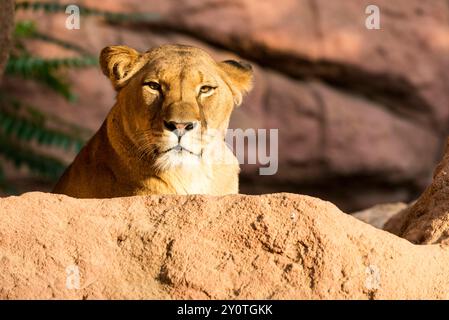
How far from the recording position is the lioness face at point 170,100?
4.33 m

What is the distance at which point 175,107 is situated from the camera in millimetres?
4332

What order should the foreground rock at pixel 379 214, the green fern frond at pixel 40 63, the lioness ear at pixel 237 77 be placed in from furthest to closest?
the green fern frond at pixel 40 63 → the foreground rock at pixel 379 214 → the lioness ear at pixel 237 77

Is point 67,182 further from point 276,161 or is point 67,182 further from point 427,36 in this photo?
point 427,36

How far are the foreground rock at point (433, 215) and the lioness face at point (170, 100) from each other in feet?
3.06

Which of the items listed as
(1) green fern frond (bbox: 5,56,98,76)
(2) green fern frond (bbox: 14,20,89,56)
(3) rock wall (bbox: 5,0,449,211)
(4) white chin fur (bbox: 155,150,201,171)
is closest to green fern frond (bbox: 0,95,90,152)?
(1) green fern frond (bbox: 5,56,98,76)

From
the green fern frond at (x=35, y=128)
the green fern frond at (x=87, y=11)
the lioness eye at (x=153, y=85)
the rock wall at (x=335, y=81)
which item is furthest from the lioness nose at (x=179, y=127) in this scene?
the rock wall at (x=335, y=81)

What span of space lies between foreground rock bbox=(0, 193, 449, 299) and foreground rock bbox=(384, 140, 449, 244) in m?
0.29

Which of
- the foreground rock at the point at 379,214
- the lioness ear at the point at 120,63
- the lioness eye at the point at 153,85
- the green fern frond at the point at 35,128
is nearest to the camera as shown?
the lioness eye at the point at 153,85

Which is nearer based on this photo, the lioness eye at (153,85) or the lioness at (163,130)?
the lioness at (163,130)

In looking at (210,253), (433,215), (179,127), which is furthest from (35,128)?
(210,253)

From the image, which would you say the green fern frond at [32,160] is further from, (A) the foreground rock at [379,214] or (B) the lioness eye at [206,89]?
(B) the lioness eye at [206,89]

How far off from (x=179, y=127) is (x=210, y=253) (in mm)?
1249

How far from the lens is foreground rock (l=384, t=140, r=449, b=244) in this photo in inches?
140
